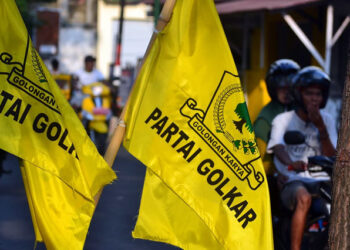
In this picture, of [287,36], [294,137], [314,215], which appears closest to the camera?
[294,137]

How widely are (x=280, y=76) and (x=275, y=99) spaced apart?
0.20 metres

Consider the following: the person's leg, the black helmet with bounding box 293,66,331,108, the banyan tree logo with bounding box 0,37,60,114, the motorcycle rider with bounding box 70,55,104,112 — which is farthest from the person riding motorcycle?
the motorcycle rider with bounding box 70,55,104,112

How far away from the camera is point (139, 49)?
159 ft

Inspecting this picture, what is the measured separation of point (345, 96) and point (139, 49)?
43.1 metres

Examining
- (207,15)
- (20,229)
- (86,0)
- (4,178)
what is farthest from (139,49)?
(207,15)

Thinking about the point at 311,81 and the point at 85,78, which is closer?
the point at 311,81

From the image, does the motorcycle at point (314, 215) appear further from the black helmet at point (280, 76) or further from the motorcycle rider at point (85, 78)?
the motorcycle rider at point (85, 78)

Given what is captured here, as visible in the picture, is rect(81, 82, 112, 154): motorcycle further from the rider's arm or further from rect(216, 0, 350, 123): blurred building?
the rider's arm

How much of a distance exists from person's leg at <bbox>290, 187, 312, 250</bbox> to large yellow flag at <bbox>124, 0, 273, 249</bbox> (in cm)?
153

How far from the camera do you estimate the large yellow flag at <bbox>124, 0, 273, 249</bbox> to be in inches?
218

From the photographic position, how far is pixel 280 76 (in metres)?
8.45

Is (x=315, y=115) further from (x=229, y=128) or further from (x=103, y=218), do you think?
(x=103, y=218)

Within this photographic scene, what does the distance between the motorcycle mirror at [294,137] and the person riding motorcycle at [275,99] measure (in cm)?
64

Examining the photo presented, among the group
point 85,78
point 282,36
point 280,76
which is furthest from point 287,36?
point 280,76
